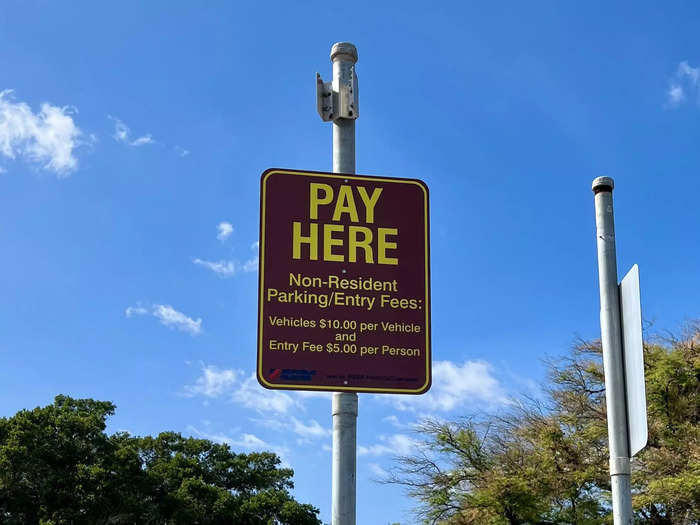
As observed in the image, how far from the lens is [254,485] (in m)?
41.4

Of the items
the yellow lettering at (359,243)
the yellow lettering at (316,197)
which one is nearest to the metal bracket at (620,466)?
the yellow lettering at (359,243)

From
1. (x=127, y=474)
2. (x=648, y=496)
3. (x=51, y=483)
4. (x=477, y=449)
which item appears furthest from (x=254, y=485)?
(x=648, y=496)

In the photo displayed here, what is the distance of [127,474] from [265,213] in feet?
106

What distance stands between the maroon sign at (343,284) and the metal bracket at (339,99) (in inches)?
16.1

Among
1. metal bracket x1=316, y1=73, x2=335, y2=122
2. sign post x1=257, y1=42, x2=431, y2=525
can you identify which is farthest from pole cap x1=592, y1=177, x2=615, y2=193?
metal bracket x1=316, y1=73, x2=335, y2=122

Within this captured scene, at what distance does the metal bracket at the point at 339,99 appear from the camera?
5801 millimetres

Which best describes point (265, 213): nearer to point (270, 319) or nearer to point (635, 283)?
point (270, 319)

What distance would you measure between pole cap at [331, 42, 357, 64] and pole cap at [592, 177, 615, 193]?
5.97 feet

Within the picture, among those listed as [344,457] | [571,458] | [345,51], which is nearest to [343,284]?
[344,457]

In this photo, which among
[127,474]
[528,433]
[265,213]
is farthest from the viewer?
[127,474]

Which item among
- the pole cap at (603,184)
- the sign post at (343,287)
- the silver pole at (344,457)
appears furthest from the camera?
the pole cap at (603,184)

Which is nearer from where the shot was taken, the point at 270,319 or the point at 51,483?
the point at 270,319

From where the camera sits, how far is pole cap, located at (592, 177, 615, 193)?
6.30m

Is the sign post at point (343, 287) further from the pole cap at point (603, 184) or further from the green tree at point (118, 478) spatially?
the green tree at point (118, 478)
